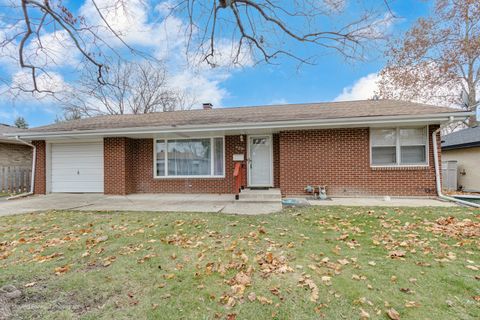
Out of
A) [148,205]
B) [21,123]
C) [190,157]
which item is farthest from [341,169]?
[21,123]

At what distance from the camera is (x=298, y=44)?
5695 millimetres

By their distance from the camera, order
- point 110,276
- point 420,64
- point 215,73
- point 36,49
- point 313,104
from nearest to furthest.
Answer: point 110,276, point 36,49, point 215,73, point 313,104, point 420,64

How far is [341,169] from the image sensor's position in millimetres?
8703

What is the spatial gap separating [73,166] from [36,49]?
22.8 ft

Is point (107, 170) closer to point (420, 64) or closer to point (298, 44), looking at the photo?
point (298, 44)

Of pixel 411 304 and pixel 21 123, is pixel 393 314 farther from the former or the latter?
pixel 21 123

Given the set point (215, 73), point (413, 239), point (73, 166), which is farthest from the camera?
point (73, 166)

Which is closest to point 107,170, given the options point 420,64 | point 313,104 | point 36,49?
point 36,49

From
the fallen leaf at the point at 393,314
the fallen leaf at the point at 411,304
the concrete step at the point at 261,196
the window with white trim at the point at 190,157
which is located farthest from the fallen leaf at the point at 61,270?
the window with white trim at the point at 190,157

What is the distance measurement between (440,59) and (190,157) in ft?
65.4

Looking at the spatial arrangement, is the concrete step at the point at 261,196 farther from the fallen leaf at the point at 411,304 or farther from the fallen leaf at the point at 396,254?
the fallen leaf at the point at 411,304

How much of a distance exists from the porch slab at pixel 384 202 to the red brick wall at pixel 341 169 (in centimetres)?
47

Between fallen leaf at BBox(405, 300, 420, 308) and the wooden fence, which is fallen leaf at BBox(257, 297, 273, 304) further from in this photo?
the wooden fence

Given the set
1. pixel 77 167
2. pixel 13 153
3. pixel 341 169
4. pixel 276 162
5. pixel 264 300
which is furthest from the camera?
pixel 13 153
